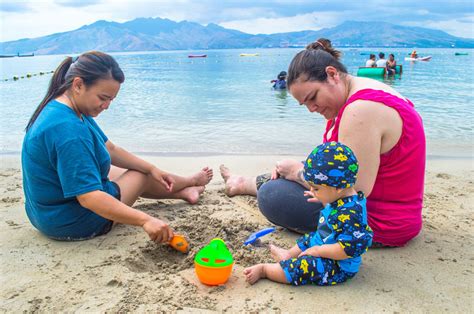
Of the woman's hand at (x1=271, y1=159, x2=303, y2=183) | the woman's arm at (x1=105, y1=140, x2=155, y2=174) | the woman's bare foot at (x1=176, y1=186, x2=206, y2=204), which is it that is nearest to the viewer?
the woman's hand at (x1=271, y1=159, x2=303, y2=183)

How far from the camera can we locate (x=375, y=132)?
8.58 ft

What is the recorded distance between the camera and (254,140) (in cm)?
743

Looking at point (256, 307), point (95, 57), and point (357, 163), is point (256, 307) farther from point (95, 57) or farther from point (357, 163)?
point (95, 57)

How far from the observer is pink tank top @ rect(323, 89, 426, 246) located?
9.00ft

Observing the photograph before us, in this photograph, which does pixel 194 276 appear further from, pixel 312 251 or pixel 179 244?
pixel 312 251

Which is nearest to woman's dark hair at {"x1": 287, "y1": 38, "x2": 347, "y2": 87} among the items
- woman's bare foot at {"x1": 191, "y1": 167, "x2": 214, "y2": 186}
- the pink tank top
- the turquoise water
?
the pink tank top

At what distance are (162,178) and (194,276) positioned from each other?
4.27 feet

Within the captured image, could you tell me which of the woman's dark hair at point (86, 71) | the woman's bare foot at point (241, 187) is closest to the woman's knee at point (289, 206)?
the woman's bare foot at point (241, 187)

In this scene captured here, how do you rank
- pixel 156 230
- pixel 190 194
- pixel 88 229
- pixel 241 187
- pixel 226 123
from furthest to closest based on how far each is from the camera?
pixel 226 123
pixel 241 187
pixel 190 194
pixel 88 229
pixel 156 230

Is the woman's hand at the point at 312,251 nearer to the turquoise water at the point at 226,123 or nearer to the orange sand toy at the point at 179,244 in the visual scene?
the orange sand toy at the point at 179,244

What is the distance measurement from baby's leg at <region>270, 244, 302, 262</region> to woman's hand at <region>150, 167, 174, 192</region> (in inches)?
50.1

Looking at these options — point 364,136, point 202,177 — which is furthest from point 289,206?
point 202,177

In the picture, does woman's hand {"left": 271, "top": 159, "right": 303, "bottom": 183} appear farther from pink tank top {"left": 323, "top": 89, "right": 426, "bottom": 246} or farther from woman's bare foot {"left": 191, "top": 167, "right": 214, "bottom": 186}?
woman's bare foot {"left": 191, "top": 167, "right": 214, "bottom": 186}

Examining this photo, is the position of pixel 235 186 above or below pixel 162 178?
below
